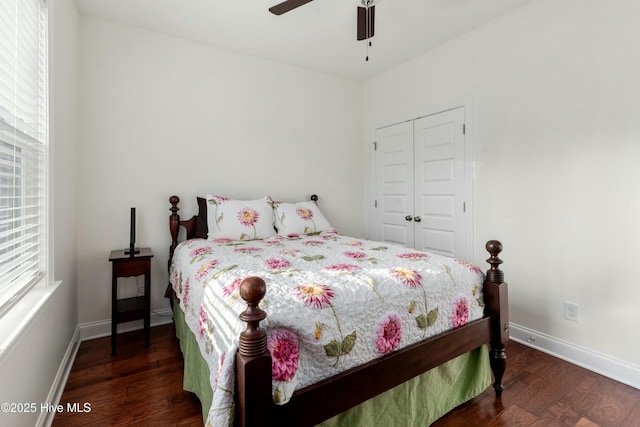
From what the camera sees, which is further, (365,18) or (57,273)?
(365,18)

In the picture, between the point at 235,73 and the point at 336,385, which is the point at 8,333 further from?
the point at 235,73

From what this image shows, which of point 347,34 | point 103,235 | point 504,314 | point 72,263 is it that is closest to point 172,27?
point 347,34

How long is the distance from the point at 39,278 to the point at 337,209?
2.77 m

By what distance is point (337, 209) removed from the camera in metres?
3.77

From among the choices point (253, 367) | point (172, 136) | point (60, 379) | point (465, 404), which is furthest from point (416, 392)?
point (172, 136)

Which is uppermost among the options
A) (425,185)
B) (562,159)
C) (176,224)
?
(562,159)

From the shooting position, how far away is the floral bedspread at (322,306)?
3.43ft

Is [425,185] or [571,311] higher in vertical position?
[425,185]

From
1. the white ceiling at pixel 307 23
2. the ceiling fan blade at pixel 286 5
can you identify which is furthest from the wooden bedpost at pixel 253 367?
the white ceiling at pixel 307 23

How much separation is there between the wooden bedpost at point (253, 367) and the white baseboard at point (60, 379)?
1.19 metres

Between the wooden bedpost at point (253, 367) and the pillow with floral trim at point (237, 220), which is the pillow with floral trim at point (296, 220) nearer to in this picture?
the pillow with floral trim at point (237, 220)

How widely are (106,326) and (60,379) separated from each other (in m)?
0.78

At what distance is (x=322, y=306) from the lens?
3.76 feet

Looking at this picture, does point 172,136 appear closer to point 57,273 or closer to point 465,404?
point 57,273
